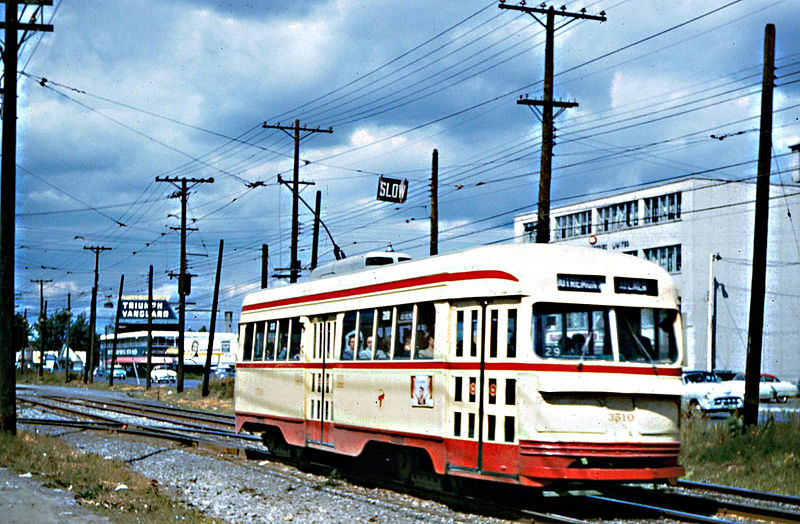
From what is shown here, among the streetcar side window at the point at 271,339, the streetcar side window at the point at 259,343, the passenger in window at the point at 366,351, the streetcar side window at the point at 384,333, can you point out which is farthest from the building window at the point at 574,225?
the streetcar side window at the point at 384,333

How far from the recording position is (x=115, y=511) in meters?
12.1

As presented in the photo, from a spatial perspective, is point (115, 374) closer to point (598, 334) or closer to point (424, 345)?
point (424, 345)

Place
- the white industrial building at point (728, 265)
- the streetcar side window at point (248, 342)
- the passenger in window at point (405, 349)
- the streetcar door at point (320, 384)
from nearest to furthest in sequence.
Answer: the passenger in window at point (405, 349) → the streetcar door at point (320, 384) → the streetcar side window at point (248, 342) → the white industrial building at point (728, 265)

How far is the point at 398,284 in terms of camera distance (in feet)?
47.9

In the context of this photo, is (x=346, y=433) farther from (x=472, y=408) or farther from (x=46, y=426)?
(x=46, y=426)

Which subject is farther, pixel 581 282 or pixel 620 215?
pixel 620 215

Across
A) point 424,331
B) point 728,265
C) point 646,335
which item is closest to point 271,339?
point 424,331

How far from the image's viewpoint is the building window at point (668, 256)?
70.6 meters

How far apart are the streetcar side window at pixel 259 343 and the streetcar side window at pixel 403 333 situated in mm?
5738

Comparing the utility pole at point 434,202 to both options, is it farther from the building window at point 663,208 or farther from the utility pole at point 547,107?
the building window at point 663,208

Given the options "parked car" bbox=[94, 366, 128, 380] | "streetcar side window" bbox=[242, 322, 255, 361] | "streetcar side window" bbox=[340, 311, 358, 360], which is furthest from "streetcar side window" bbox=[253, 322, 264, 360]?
"parked car" bbox=[94, 366, 128, 380]

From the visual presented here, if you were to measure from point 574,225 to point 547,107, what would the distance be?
5763 cm

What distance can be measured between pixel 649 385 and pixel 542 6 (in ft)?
59.5

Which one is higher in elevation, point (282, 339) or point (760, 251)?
point (760, 251)
